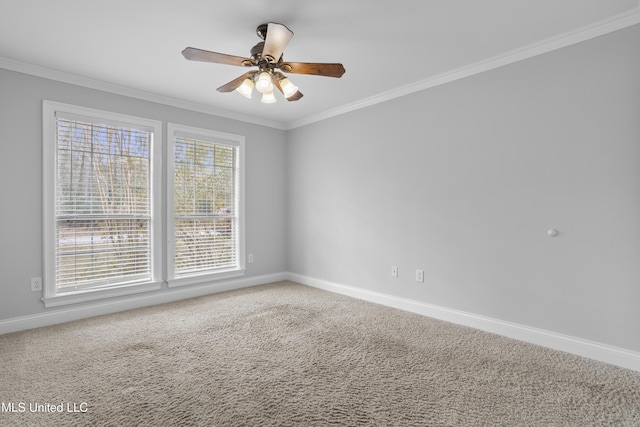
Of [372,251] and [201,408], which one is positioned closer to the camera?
[201,408]

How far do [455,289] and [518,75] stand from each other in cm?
202

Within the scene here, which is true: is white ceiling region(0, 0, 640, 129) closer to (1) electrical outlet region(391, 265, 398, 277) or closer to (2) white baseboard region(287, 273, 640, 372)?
(1) electrical outlet region(391, 265, 398, 277)

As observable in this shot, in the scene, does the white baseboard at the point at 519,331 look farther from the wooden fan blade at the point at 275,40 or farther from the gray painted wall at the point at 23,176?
the gray painted wall at the point at 23,176

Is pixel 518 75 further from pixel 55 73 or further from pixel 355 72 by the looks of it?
pixel 55 73

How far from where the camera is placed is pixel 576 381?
6.94ft

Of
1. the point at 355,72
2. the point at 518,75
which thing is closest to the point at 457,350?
the point at 518,75

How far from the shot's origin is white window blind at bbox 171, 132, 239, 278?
4.04 metres

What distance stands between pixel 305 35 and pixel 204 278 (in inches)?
123

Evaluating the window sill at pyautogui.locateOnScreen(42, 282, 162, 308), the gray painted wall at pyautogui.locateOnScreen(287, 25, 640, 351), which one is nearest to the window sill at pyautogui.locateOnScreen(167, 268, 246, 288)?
the window sill at pyautogui.locateOnScreen(42, 282, 162, 308)

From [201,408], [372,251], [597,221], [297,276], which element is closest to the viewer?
[201,408]

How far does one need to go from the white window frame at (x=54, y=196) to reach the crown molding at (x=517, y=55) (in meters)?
2.45

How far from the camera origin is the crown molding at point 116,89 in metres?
2.96

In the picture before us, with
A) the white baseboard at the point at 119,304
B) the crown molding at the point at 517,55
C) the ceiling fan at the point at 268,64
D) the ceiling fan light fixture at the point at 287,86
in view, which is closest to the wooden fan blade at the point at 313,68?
the ceiling fan at the point at 268,64

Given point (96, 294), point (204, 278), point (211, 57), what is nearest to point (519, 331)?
point (211, 57)
